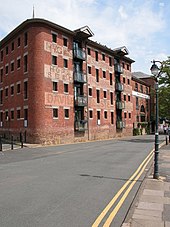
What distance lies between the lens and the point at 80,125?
119 feet

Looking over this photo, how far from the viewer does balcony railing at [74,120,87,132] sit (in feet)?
116

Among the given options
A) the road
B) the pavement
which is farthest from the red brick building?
the pavement

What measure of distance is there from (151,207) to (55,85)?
2706 cm

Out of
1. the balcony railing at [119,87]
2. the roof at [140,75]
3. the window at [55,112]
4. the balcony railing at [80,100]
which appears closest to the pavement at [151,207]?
the window at [55,112]

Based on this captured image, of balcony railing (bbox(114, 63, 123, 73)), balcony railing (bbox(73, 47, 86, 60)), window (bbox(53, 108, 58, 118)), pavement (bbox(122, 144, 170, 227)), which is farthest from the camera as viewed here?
balcony railing (bbox(114, 63, 123, 73))

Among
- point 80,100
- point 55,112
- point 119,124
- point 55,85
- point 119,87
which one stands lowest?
point 119,124

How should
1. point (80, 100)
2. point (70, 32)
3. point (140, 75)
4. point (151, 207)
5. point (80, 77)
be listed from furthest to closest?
1. point (140, 75)
2. point (80, 77)
3. point (80, 100)
4. point (70, 32)
5. point (151, 207)

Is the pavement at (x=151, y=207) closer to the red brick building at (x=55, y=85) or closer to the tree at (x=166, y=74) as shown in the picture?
the red brick building at (x=55, y=85)

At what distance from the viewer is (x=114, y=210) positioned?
21.2 ft

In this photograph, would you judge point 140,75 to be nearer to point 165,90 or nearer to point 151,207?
point 165,90

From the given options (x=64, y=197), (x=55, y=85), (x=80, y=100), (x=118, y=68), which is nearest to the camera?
(x=64, y=197)

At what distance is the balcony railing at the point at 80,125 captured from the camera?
35.5 metres

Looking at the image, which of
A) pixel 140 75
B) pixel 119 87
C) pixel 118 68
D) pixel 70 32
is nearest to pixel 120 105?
pixel 119 87

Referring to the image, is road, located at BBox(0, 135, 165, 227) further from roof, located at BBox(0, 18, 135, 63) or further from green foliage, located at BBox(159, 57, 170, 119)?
green foliage, located at BBox(159, 57, 170, 119)
